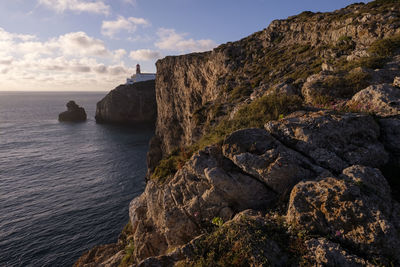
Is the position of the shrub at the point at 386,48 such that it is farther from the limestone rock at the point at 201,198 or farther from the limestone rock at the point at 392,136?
the limestone rock at the point at 201,198

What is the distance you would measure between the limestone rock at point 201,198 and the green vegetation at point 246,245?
54.5 inches

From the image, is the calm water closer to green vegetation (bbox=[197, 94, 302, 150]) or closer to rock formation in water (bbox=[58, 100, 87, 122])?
green vegetation (bbox=[197, 94, 302, 150])

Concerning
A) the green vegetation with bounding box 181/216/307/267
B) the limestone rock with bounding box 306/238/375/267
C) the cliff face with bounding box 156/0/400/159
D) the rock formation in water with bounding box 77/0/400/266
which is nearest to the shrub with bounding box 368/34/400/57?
the rock formation in water with bounding box 77/0/400/266

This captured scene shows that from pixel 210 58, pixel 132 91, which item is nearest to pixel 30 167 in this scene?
pixel 210 58

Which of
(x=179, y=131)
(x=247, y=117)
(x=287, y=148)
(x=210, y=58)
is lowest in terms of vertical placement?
(x=179, y=131)

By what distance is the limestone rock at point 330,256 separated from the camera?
Result: 468 centimetres

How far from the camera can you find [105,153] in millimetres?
59250

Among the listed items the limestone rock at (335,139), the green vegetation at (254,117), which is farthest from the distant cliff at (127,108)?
the limestone rock at (335,139)

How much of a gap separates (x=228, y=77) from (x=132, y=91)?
86.9 meters

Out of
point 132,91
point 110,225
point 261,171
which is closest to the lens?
point 261,171

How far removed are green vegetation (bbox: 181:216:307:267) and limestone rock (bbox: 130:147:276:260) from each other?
1.38 meters

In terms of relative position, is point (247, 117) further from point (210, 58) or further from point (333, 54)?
point (210, 58)

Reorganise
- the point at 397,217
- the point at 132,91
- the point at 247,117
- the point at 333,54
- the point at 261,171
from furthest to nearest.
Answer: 1. the point at 132,91
2. the point at 333,54
3. the point at 247,117
4. the point at 261,171
5. the point at 397,217

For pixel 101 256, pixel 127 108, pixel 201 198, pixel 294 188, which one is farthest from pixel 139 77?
pixel 294 188
